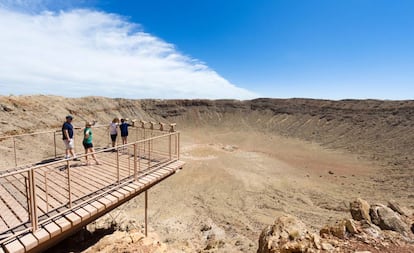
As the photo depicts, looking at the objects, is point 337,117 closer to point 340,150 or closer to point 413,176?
point 340,150

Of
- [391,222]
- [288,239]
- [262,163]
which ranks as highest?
[391,222]

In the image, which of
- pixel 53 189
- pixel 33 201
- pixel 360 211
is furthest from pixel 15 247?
pixel 360 211

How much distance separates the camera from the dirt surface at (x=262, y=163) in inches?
393

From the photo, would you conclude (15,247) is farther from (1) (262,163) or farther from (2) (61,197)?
(1) (262,163)

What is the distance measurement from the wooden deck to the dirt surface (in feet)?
6.90

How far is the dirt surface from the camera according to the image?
9977 millimetres

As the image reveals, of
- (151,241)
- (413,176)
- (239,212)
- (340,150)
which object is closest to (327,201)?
(239,212)

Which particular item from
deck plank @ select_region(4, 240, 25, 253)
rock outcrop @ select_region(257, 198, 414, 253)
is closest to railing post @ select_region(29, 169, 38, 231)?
deck plank @ select_region(4, 240, 25, 253)

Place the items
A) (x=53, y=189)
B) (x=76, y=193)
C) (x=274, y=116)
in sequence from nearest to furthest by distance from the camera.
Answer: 1. (x=76, y=193)
2. (x=53, y=189)
3. (x=274, y=116)

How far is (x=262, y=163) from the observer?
63.5 feet

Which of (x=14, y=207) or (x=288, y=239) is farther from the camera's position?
(x=14, y=207)

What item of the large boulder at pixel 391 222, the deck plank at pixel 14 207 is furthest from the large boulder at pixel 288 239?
the deck plank at pixel 14 207

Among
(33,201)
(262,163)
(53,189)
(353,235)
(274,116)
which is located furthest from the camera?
(274,116)

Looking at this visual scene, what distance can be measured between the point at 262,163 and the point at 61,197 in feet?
54.5
